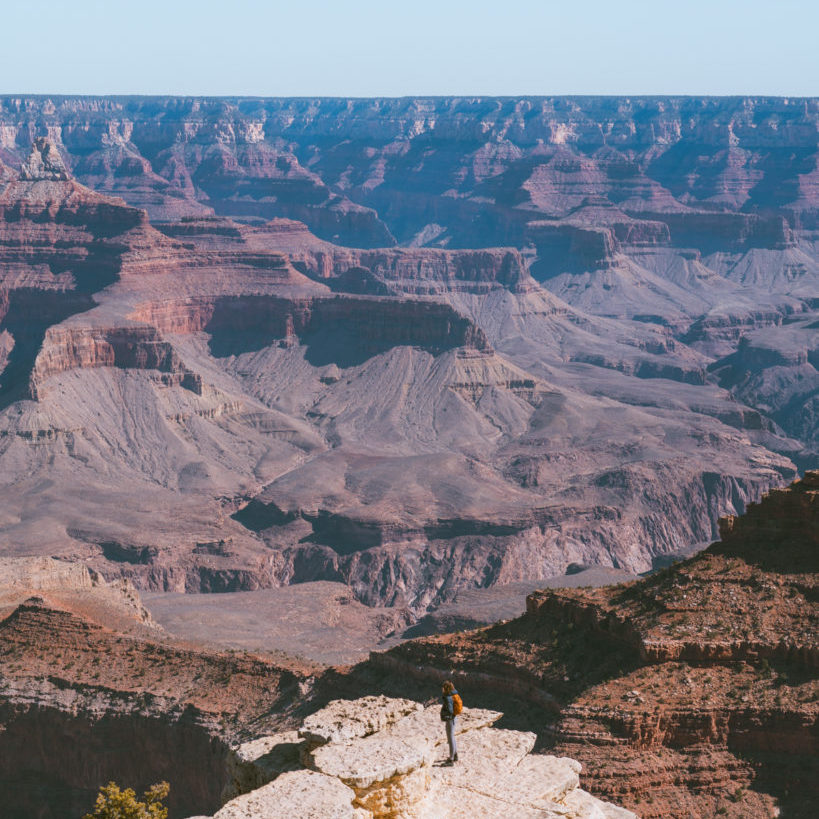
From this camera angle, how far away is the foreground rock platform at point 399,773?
30891 millimetres

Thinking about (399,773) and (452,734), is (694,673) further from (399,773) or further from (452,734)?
(399,773)

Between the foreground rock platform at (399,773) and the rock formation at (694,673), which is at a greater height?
the rock formation at (694,673)

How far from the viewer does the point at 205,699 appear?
2281 inches

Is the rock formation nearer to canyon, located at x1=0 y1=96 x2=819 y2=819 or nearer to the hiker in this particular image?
canyon, located at x1=0 y1=96 x2=819 y2=819

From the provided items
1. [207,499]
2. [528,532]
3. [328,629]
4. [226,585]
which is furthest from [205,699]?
[207,499]

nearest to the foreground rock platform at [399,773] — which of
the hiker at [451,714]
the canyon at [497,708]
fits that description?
the canyon at [497,708]

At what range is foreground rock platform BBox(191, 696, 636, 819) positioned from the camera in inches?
1216

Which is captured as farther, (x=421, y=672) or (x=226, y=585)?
(x=226, y=585)

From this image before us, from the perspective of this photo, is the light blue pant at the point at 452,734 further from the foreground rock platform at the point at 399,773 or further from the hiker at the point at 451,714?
the foreground rock platform at the point at 399,773

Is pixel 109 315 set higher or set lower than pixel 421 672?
higher

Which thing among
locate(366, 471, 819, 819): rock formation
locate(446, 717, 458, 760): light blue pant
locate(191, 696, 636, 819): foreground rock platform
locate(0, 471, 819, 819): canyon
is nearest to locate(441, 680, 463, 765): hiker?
locate(446, 717, 458, 760): light blue pant

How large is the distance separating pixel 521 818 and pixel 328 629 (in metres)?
67.6

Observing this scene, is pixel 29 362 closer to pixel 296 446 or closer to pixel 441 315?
pixel 296 446

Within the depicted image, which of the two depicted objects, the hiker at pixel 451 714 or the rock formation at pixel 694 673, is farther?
the rock formation at pixel 694 673
